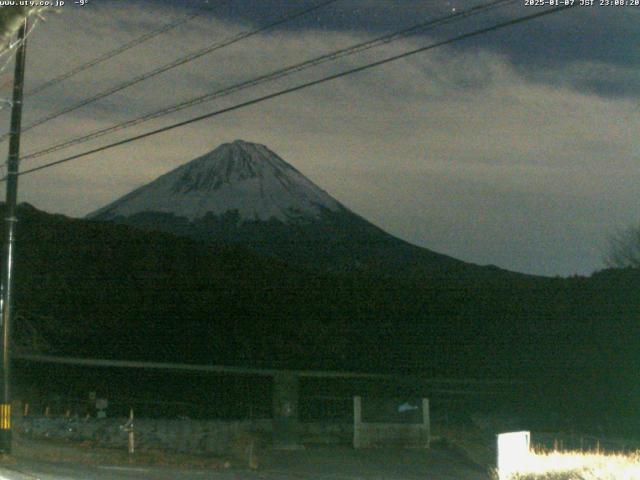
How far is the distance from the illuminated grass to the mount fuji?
61.7 metres

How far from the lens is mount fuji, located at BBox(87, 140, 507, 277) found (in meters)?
89.1

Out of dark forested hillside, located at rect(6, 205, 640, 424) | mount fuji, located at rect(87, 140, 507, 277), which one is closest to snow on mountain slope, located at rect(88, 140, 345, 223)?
mount fuji, located at rect(87, 140, 507, 277)

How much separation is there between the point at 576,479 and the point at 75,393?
24520 mm

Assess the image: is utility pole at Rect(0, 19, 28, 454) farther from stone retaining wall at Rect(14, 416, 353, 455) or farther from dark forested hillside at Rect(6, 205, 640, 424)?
dark forested hillside at Rect(6, 205, 640, 424)

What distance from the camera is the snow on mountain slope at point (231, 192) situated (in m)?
117

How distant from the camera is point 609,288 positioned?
35.6m

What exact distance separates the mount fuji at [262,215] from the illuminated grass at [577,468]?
61.7 m

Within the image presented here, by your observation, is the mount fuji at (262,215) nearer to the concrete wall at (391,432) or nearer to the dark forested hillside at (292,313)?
the dark forested hillside at (292,313)

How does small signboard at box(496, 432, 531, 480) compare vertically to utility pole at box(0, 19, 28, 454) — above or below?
below

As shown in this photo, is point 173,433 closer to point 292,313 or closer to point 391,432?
point 391,432

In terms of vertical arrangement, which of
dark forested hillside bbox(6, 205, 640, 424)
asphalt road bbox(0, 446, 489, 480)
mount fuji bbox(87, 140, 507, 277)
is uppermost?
mount fuji bbox(87, 140, 507, 277)

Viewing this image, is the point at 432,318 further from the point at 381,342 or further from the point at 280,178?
the point at 280,178

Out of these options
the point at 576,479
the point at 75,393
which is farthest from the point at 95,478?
the point at 75,393

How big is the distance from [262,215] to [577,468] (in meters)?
107
